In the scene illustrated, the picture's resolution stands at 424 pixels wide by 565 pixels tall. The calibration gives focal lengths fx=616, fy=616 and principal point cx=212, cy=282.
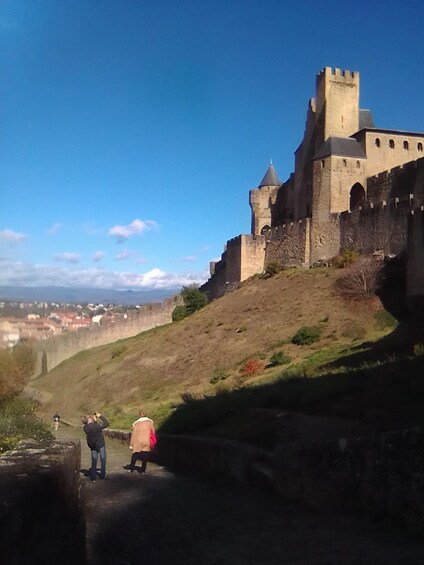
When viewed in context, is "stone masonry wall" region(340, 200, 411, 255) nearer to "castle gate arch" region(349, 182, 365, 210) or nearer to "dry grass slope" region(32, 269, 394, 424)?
"dry grass slope" region(32, 269, 394, 424)

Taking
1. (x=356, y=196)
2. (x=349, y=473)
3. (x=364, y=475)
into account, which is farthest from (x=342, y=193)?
(x=364, y=475)

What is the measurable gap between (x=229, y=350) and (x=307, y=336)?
395cm

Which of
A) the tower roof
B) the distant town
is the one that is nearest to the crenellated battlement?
the tower roof

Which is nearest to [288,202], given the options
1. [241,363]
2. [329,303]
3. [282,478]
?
[329,303]

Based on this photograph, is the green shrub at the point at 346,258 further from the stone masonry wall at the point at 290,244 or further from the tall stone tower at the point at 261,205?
the tall stone tower at the point at 261,205

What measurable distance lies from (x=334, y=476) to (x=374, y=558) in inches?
72.0

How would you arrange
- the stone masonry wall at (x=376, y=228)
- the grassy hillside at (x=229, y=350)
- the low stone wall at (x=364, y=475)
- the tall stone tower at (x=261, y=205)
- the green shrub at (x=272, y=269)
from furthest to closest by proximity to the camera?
the tall stone tower at (x=261, y=205) → the green shrub at (x=272, y=269) → the stone masonry wall at (x=376, y=228) → the grassy hillside at (x=229, y=350) → the low stone wall at (x=364, y=475)

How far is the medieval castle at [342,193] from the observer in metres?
27.0

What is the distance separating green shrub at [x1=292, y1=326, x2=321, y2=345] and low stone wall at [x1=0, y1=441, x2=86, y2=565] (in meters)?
18.1

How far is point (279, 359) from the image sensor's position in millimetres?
20906

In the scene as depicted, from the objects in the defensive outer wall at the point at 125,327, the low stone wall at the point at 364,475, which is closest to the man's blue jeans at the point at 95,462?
the low stone wall at the point at 364,475

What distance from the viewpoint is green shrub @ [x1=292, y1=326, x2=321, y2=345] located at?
73.0 ft

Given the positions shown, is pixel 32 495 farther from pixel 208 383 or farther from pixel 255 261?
pixel 255 261

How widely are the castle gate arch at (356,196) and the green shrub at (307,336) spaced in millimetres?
11970
